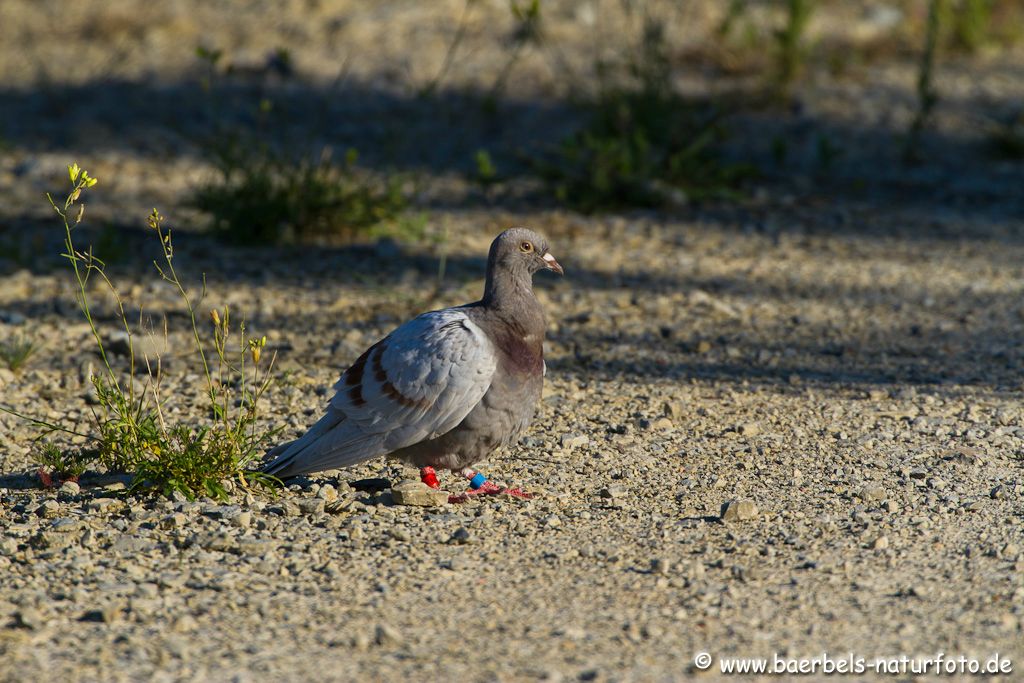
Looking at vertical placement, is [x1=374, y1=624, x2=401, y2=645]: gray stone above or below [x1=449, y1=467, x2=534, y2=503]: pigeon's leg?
above

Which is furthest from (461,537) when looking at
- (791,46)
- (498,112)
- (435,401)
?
(791,46)

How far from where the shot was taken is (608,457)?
15.7 ft

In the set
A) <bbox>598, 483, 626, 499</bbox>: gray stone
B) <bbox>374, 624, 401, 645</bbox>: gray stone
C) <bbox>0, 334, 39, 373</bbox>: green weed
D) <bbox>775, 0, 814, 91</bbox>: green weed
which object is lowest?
<bbox>0, 334, 39, 373</bbox>: green weed

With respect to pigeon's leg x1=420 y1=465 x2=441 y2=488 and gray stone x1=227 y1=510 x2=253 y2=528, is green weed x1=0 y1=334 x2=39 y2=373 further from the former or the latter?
pigeon's leg x1=420 y1=465 x2=441 y2=488

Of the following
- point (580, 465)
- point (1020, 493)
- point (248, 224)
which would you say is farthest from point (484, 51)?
point (1020, 493)

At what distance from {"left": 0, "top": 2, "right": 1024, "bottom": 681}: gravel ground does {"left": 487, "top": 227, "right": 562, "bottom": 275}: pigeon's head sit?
746 mm

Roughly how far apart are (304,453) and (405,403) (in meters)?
0.40

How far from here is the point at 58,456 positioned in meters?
4.43

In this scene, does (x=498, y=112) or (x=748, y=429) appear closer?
(x=748, y=429)

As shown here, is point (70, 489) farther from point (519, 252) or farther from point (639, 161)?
point (639, 161)

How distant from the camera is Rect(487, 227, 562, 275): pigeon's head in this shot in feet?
15.3

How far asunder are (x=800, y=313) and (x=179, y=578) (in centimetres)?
383

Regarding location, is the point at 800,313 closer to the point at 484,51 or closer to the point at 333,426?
the point at 333,426

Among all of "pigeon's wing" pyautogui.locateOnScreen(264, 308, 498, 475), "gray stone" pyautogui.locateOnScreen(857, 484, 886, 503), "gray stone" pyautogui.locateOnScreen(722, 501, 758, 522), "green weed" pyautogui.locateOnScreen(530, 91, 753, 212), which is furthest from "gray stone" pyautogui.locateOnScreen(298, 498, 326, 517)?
"green weed" pyautogui.locateOnScreen(530, 91, 753, 212)
